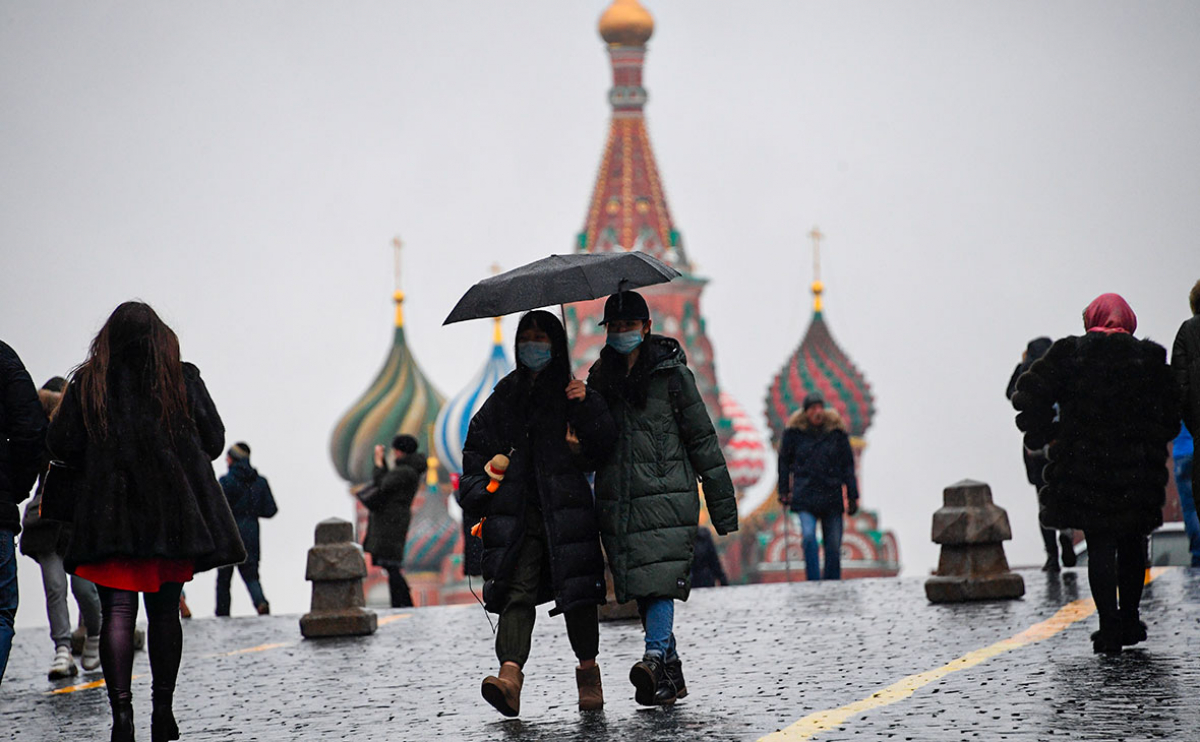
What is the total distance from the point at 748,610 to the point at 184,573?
674 cm

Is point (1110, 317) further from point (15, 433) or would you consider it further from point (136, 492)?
point (15, 433)

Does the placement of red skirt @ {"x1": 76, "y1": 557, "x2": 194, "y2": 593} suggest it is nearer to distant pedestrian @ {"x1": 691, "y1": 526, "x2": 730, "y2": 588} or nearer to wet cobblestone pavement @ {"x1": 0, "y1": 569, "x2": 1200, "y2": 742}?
wet cobblestone pavement @ {"x1": 0, "y1": 569, "x2": 1200, "y2": 742}

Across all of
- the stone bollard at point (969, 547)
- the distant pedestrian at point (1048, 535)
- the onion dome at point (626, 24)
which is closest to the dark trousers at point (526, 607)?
the stone bollard at point (969, 547)

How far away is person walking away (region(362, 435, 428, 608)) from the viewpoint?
62.1 feet

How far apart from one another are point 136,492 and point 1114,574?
4331 mm

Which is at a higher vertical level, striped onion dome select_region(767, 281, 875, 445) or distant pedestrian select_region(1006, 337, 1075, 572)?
striped onion dome select_region(767, 281, 875, 445)

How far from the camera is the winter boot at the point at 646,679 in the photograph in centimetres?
883

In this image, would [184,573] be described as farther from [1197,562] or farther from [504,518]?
[1197,562]

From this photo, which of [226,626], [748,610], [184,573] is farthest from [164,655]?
[226,626]

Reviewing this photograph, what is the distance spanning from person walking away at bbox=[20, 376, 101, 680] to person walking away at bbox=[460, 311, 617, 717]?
3784mm

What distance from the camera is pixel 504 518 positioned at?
8.88 metres

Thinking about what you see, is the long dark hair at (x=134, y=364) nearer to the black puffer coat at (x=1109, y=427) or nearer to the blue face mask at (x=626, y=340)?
the blue face mask at (x=626, y=340)

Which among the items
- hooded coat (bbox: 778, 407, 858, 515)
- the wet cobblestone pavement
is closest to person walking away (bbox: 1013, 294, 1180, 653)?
the wet cobblestone pavement

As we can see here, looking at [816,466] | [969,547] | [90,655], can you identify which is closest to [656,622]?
[90,655]
